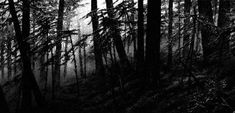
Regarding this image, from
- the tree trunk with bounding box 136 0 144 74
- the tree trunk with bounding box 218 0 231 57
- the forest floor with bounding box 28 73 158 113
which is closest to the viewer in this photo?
the tree trunk with bounding box 218 0 231 57

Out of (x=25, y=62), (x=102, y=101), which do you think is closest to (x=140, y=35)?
(x=102, y=101)

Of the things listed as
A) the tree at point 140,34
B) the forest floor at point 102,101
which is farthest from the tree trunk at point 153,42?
the tree at point 140,34

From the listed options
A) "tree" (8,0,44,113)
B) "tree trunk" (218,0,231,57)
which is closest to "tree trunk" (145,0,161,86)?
"tree trunk" (218,0,231,57)

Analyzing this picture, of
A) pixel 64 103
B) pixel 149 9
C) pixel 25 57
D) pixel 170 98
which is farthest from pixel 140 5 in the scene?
pixel 64 103

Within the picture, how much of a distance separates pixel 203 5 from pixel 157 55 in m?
4.08

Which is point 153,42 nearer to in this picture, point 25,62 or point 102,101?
point 102,101

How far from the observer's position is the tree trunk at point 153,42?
Result: 34.7 ft

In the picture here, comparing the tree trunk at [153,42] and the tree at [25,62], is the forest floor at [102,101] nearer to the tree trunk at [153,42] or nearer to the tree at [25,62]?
the tree at [25,62]

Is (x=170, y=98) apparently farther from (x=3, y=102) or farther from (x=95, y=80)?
(x=95, y=80)

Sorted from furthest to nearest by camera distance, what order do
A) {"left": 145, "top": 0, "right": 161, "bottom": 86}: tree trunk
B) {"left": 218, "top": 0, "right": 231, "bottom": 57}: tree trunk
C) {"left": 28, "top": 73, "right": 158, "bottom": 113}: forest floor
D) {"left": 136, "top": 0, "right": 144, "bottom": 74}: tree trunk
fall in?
{"left": 136, "top": 0, "right": 144, "bottom": 74}: tree trunk
{"left": 28, "top": 73, "right": 158, "bottom": 113}: forest floor
{"left": 145, "top": 0, "right": 161, "bottom": 86}: tree trunk
{"left": 218, "top": 0, "right": 231, "bottom": 57}: tree trunk

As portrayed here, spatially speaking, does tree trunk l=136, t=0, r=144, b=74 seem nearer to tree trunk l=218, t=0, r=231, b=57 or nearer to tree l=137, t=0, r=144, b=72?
tree l=137, t=0, r=144, b=72

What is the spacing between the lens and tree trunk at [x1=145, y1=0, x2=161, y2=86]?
34.7ft

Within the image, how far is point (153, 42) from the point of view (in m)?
10.8

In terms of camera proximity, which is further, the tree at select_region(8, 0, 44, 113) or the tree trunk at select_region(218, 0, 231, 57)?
the tree at select_region(8, 0, 44, 113)
